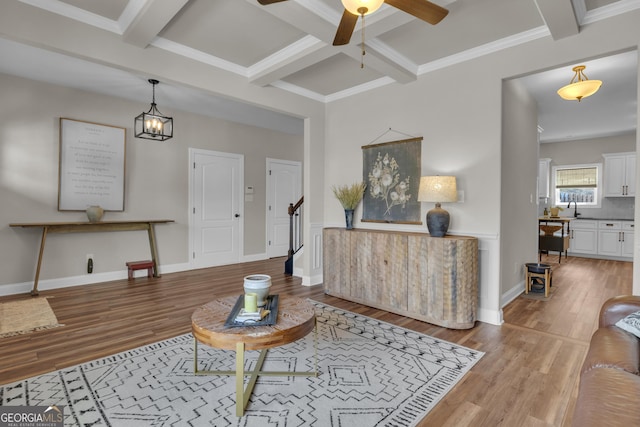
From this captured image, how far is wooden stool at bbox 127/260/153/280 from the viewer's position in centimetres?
490

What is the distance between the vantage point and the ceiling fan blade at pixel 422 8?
1854 millimetres

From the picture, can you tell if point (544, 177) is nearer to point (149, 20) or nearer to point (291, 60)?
point (291, 60)

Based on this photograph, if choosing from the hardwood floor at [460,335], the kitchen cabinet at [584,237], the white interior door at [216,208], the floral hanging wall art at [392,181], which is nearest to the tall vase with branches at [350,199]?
the floral hanging wall art at [392,181]

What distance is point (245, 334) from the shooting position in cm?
180

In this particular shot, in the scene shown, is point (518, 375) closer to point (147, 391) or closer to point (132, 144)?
point (147, 391)

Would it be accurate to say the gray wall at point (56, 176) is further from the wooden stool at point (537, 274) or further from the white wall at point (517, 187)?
the wooden stool at point (537, 274)

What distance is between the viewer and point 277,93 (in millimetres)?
4258

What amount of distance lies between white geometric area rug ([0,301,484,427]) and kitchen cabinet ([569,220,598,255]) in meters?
6.33

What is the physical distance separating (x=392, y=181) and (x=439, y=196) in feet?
2.94

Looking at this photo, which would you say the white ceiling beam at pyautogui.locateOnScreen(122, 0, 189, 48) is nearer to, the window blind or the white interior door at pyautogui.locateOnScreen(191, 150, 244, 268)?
the white interior door at pyautogui.locateOnScreen(191, 150, 244, 268)

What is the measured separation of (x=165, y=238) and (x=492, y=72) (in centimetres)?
514

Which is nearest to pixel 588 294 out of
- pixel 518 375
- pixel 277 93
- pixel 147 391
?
pixel 518 375

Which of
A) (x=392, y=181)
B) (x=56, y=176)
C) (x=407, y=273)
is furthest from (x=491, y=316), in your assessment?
(x=56, y=176)

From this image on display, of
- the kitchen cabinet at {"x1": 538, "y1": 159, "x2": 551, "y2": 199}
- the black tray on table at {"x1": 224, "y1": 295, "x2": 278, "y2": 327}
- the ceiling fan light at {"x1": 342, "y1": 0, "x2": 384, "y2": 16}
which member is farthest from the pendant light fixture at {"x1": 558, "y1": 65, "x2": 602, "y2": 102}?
the kitchen cabinet at {"x1": 538, "y1": 159, "x2": 551, "y2": 199}
